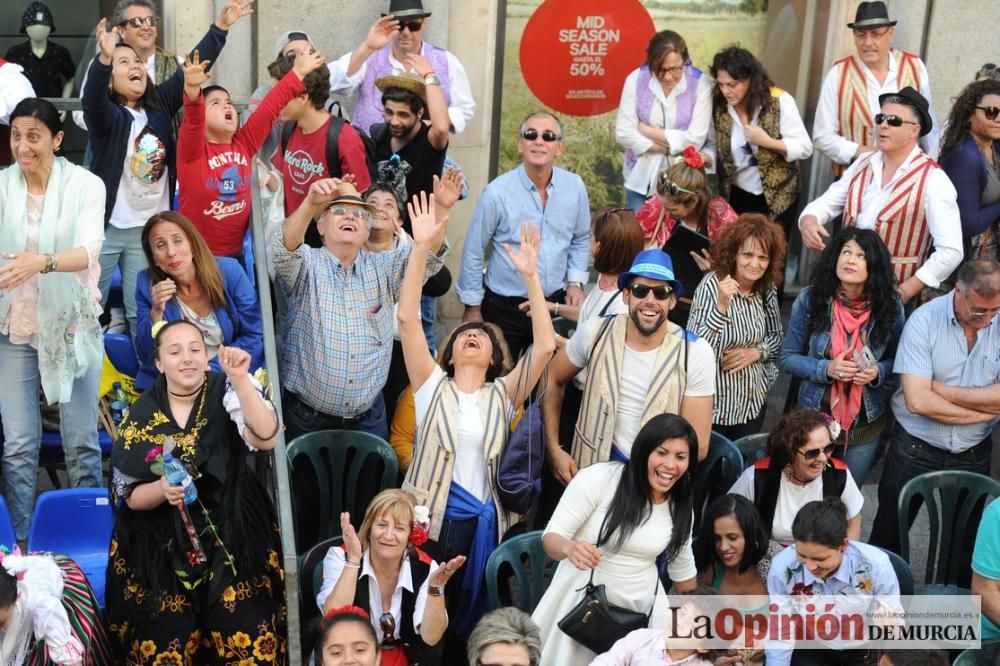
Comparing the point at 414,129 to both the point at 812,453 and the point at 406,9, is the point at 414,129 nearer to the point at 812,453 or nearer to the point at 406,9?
the point at 406,9

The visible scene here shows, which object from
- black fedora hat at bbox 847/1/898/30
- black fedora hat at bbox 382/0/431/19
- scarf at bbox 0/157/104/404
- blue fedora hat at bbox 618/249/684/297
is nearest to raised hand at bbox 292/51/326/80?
black fedora hat at bbox 382/0/431/19

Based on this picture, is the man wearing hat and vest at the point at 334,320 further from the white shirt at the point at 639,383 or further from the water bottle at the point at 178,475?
the water bottle at the point at 178,475

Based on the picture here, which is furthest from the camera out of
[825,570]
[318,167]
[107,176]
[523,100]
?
[523,100]

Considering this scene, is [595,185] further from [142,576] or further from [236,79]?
[142,576]

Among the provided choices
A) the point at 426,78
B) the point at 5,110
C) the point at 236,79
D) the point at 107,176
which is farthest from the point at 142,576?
the point at 236,79

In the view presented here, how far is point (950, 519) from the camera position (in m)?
6.38

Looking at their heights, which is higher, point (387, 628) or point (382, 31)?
point (382, 31)

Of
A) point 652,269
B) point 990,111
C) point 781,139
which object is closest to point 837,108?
point 781,139

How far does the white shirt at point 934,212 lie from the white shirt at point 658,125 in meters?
0.99

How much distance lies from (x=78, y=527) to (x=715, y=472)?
9.75 ft

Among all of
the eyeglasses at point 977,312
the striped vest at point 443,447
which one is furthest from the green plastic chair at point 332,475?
the eyeglasses at point 977,312

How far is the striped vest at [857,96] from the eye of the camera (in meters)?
8.40

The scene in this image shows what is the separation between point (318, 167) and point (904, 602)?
3729 mm

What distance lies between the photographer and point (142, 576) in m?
5.26
